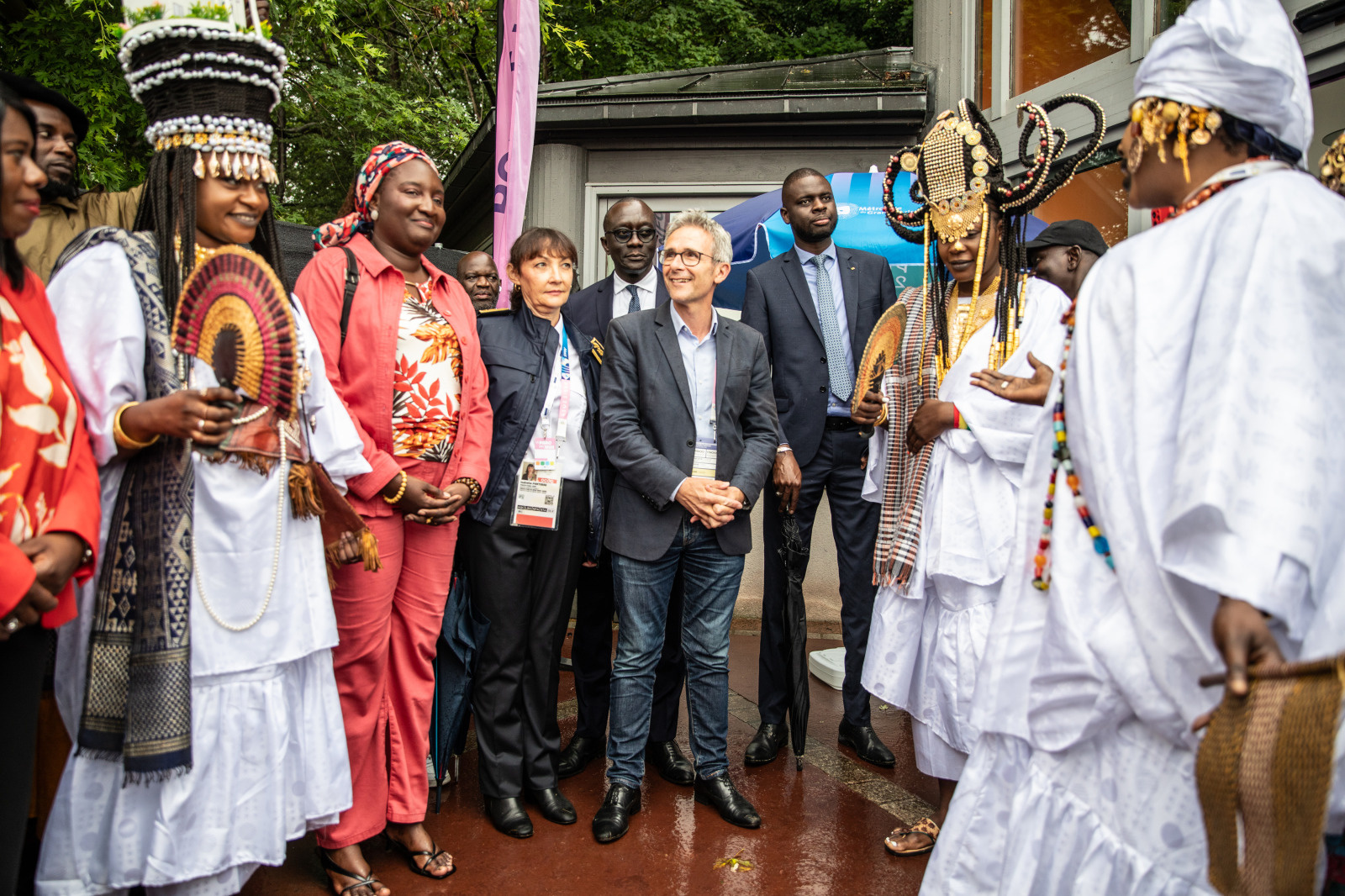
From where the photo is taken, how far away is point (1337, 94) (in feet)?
15.9

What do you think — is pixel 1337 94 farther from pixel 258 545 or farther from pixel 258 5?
pixel 258 545

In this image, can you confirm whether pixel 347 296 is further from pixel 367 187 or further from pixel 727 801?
pixel 727 801

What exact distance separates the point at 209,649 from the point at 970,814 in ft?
6.67

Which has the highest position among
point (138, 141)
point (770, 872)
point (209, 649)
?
point (138, 141)

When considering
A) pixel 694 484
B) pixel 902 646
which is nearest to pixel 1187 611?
pixel 902 646

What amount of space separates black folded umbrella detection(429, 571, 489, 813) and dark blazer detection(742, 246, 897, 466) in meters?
1.67

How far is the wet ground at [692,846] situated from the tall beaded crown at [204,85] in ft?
7.90

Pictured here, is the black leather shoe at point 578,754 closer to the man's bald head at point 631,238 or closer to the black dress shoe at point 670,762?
the black dress shoe at point 670,762

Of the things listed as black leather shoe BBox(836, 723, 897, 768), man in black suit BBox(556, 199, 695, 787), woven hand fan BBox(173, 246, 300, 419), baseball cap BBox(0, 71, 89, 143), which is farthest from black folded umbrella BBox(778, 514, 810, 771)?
baseball cap BBox(0, 71, 89, 143)

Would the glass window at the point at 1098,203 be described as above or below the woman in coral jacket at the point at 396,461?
above

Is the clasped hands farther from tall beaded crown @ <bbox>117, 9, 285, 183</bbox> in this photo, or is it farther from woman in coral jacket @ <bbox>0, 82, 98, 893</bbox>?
woman in coral jacket @ <bbox>0, 82, 98, 893</bbox>

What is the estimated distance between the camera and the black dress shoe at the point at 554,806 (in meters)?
3.75

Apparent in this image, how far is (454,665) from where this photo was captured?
375cm

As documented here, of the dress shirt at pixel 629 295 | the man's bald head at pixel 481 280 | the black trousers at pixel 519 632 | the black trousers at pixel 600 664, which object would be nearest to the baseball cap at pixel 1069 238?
the dress shirt at pixel 629 295
